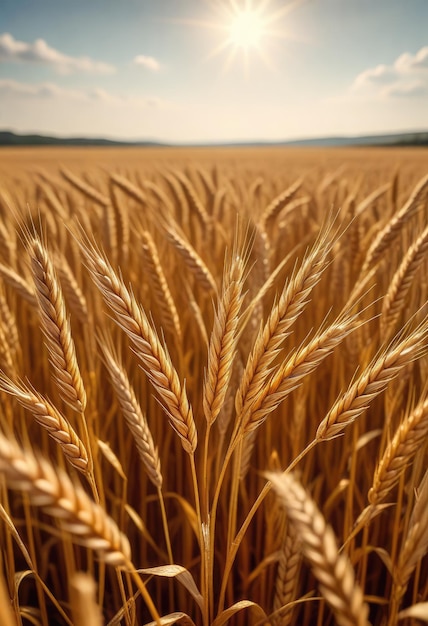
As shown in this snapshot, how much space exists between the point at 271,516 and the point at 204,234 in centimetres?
111

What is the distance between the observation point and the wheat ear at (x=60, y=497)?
0.29 meters

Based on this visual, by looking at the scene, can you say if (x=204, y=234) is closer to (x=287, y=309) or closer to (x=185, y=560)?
(x=185, y=560)

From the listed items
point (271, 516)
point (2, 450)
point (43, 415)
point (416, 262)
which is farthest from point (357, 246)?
point (2, 450)

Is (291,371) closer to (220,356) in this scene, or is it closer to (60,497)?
(220,356)

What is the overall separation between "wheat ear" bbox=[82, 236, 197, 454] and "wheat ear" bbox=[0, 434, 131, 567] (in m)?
0.16

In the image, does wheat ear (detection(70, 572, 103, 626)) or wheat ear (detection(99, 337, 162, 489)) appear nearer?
wheat ear (detection(70, 572, 103, 626))

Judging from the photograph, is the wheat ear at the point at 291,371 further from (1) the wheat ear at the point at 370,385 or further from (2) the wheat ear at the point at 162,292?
(2) the wheat ear at the point at 162,292

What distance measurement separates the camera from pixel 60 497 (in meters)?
0.31

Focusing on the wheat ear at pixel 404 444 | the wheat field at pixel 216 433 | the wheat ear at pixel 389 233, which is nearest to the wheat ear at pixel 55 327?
the wheat field at pixel 216 433

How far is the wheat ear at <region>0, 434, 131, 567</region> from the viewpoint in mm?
285

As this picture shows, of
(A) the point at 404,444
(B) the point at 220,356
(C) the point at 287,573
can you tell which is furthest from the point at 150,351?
(C) the point at 287,573

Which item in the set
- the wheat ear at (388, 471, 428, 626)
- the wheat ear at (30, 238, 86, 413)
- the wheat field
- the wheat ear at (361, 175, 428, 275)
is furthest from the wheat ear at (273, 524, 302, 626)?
the wheat ear at (361, 175, 428, 275)

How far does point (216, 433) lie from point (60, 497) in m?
0.94

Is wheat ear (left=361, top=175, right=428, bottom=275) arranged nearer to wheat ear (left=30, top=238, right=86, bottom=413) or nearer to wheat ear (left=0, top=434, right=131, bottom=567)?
wheat ear (left=30, top=238, right=86, bottom=413)
